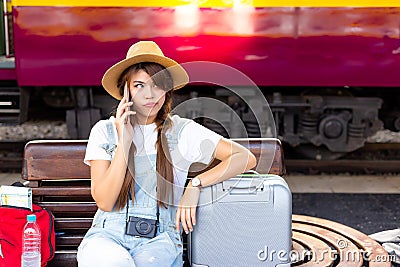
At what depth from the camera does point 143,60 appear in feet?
9.39

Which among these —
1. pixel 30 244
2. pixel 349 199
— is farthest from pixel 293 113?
pixel 30 244

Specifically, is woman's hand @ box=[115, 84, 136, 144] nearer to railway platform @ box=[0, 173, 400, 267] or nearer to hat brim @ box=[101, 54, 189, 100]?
hat brim @ box=[101, 54, 189, 100]

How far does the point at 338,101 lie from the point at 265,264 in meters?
3.89

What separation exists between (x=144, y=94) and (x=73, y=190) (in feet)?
2.12

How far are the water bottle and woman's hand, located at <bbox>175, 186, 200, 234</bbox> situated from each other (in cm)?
61

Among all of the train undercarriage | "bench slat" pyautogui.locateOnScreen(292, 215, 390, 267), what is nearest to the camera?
"bench slat" pyautogui.locateOnScreen(292, 215, 390, 267)

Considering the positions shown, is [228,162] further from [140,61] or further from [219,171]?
[140,61]

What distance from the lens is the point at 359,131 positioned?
6.51 m

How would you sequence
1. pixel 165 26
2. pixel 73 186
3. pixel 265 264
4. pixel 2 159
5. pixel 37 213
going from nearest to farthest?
pixel 265 264 → pixel 37 213 → pixel 73 186 → pixel 165 26 → pixel 2 159

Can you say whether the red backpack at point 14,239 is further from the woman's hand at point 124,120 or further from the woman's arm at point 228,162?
the woman's arm at point 228,162

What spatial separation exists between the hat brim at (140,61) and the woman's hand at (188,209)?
1.62 feet

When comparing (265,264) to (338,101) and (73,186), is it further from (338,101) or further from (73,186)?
(338,101)

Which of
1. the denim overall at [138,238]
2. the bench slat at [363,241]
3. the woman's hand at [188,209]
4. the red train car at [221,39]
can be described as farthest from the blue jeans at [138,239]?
the red train car at [221,39]

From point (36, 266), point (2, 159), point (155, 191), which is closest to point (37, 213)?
point (36, 266)
